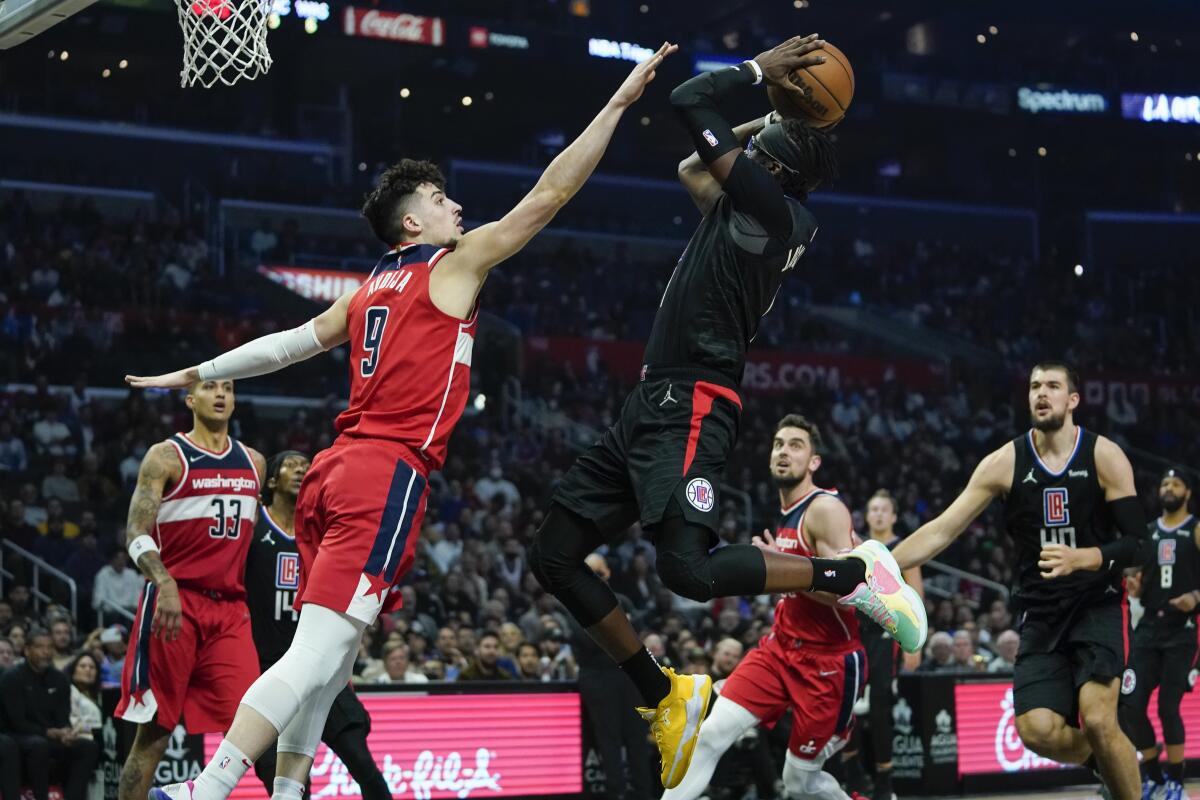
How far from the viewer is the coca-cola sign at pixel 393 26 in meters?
30.9

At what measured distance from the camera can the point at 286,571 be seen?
29.2 ft

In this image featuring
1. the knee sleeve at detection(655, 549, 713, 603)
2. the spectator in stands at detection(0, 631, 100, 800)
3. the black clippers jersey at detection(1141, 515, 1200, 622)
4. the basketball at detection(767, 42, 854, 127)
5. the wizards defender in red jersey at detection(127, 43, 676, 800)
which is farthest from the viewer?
the black clippers jersey at detection(1141, 515, 1200, 622)

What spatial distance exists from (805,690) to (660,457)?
2.90 meters

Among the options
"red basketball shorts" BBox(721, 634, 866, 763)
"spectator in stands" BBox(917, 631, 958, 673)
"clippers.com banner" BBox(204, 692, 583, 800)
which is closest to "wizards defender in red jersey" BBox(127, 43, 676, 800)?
"red basketball shorts" BBox(721, 634, 866, 763)

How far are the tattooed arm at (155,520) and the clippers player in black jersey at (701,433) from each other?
238cm

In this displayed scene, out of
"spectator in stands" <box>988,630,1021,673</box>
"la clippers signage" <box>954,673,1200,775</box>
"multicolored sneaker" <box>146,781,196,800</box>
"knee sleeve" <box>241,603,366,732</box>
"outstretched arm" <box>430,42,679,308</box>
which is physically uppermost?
"outstretched arm" <box>430,42,679,308</box>

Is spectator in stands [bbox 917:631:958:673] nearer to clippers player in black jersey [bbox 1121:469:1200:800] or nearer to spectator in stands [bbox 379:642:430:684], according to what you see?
clippers player in black jersey [bbox 1121:469:1200:800]

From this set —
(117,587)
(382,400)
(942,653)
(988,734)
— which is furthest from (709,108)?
(117,587)

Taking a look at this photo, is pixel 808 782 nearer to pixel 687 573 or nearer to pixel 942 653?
pixel 687 573

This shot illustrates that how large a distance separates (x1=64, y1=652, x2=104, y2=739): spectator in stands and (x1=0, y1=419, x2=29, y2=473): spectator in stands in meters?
8.59

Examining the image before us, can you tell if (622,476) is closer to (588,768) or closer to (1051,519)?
(1051,519)

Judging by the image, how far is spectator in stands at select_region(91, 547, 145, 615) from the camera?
16188 mm

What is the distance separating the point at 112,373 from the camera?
2267 centimetres

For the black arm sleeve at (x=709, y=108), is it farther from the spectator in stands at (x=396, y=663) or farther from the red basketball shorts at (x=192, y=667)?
the spectator in stands at (x=396, y=663)
